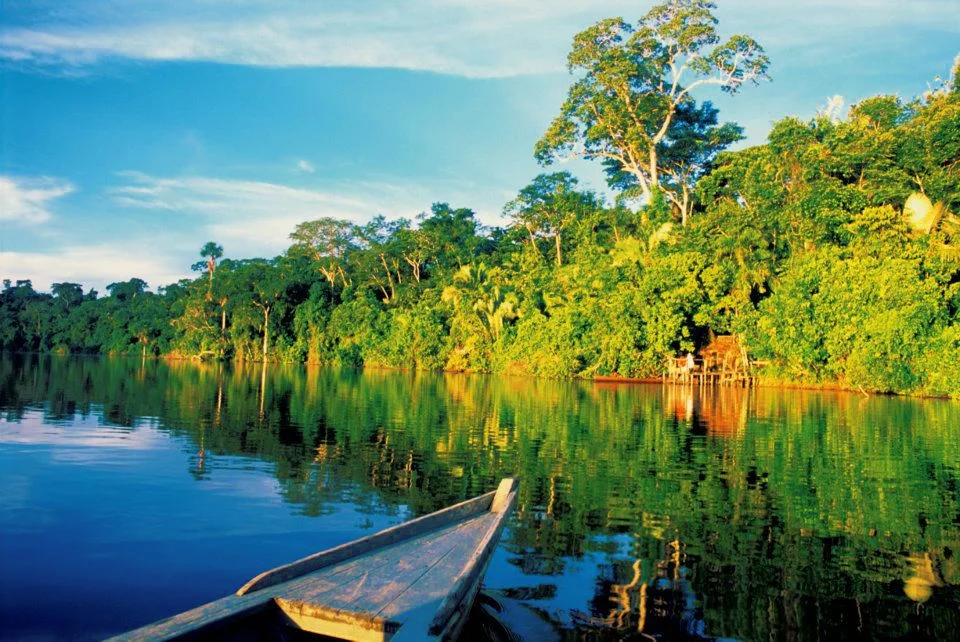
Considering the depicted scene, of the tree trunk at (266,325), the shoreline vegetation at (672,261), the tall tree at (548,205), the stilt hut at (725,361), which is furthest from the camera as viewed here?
the tree trunk at (266,325)

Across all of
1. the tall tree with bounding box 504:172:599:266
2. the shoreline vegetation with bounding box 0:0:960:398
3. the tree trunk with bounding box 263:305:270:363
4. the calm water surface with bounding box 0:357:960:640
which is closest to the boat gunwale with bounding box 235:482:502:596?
the calm water surface with bounding box 0:357:960:640

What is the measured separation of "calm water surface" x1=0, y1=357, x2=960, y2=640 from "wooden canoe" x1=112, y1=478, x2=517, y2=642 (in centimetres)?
81

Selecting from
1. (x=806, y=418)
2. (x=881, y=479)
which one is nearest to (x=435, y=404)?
(x=806, y=418)

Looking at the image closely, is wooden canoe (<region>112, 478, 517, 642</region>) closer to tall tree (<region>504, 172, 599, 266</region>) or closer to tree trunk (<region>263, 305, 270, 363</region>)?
tall tree (<region>504, 172, 599, 266</region>)

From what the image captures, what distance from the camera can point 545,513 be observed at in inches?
330

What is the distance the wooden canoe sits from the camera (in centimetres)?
375

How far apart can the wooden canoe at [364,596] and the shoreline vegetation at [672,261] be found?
29.3m

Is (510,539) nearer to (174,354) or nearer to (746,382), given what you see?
(746,382)

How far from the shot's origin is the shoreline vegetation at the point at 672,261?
31.3 meters

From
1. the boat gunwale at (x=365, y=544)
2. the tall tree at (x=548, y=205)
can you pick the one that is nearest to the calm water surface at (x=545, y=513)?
the boat gunwale at (x=365, y=544)

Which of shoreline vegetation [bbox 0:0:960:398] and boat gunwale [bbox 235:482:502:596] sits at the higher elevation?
shoreline vegetation [bbox 0:0:960:398]

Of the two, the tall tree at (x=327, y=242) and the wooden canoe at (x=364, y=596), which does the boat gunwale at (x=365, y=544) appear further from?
the tall tree at (x=327, y=242)

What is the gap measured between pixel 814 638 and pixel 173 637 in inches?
167

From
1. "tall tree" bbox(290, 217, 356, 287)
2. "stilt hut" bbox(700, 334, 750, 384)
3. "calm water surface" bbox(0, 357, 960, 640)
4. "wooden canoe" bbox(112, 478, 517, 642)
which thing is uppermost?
"tall tree" bbox(290, 217, 356, 287)
